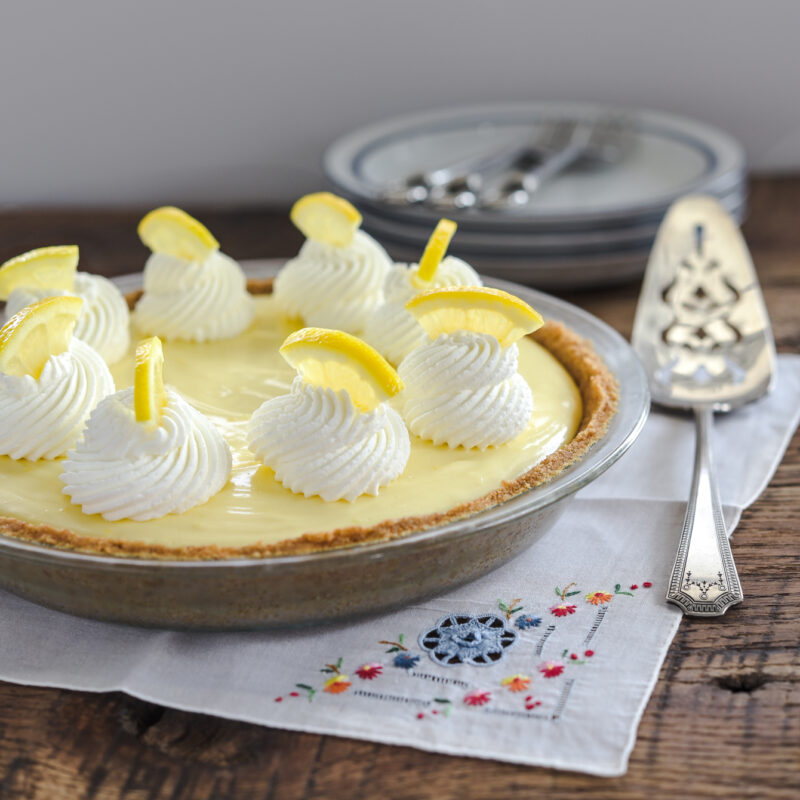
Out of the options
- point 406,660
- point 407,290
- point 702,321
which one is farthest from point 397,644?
point 702,321

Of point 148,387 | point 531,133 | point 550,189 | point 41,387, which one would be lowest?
point 550,189

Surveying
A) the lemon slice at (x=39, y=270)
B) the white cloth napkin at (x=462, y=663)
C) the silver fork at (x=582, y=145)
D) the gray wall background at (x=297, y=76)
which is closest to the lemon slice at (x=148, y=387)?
the white cloth napkin at (x=462, y=663)

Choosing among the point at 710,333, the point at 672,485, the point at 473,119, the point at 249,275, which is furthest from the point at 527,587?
the point at 473,119

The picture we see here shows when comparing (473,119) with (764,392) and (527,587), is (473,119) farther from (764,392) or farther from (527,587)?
(527,587)

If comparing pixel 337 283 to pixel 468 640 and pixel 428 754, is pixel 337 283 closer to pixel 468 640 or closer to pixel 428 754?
pixel 468 640

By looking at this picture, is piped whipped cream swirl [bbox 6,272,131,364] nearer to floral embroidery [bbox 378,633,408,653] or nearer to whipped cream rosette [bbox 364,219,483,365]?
whipped cream rosette [bbox 364,219,483,365]

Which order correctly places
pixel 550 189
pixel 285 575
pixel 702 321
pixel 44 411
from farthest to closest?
1. pixel 550 189
2. pixel 702 321
3. pixel 44 411
4. pixel 285 575

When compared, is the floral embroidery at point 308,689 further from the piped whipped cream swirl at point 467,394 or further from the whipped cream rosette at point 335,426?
the piped whipped cream swirl at point 467,394
